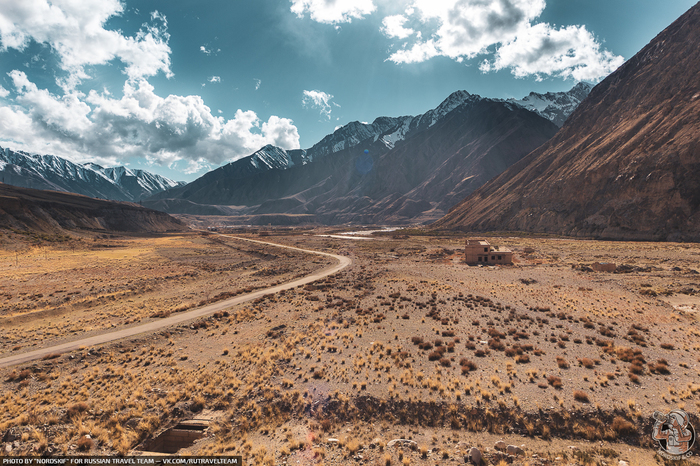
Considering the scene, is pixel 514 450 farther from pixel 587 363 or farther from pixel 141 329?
pixel 141 329

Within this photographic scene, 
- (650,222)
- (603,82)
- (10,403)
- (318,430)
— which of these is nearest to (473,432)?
(318,430)

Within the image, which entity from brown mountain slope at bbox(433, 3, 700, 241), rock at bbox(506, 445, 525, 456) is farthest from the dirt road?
brown mountain slope at bbox(433, 3, 700, 241)

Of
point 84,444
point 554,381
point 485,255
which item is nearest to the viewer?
point 84,444

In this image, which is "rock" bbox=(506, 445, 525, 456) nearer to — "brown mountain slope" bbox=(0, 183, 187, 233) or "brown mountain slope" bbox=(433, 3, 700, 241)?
"brown mountain slope" bbox=(433, 3, 700, 241)

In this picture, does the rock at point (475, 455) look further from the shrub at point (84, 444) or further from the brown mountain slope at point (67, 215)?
the brown mountain slope at point (67, 215)

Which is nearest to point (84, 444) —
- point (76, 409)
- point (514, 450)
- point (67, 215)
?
point (76, 409)

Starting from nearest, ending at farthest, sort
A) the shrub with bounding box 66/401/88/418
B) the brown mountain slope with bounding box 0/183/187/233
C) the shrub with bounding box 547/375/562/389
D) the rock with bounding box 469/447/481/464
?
the rock with bounding box 469/447/481/464 → the shrub with bounding box 66/401/88/418 → the shrub with bounding box 547/375/562/389 → the brown mountain slope with bounding box 0/183/187/233
